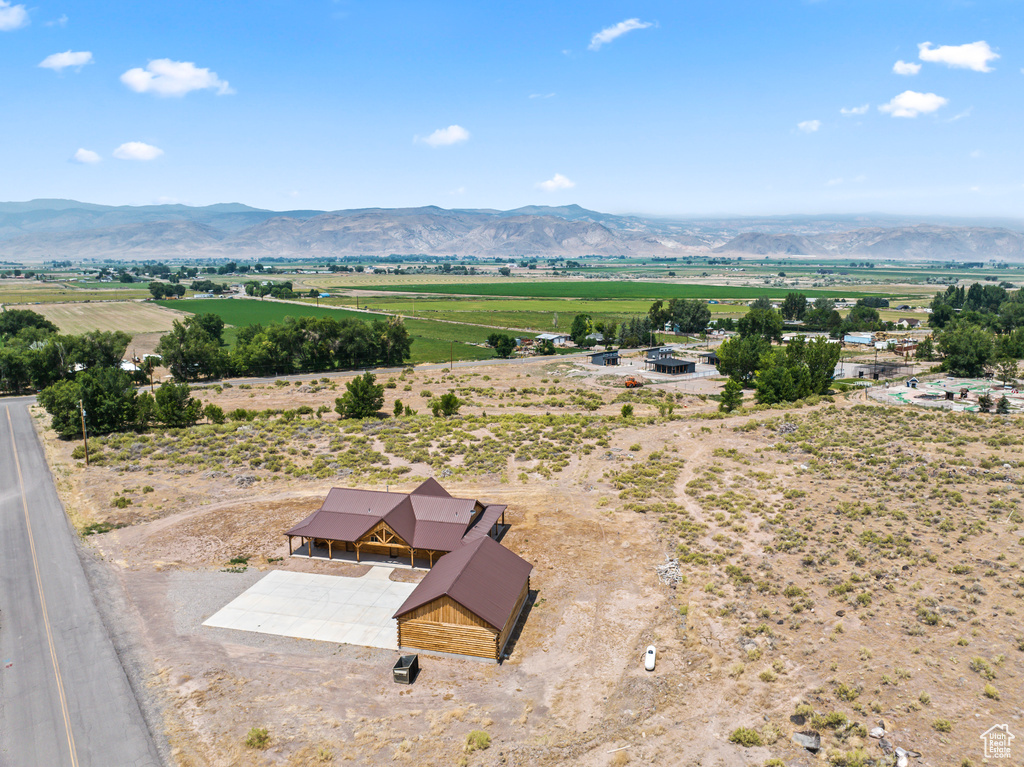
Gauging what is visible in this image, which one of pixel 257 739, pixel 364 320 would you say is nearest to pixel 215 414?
pixel 257 739

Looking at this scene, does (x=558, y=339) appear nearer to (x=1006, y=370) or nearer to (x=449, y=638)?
(x=1006, y=370)

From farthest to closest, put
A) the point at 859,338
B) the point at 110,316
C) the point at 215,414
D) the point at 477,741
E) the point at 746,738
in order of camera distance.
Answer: the point at 110,316
the point at 859,338
the point at 215,414
the point at 477,741
the point at 746,738

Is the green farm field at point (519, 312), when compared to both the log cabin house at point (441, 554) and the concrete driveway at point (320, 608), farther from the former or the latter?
the concrete driveway at point (320, 608)

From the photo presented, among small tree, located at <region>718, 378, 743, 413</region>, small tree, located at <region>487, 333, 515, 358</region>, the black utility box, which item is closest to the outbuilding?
the black utility box

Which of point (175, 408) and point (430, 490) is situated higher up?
point (175, 408)

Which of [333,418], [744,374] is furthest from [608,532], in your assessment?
[744,374]
